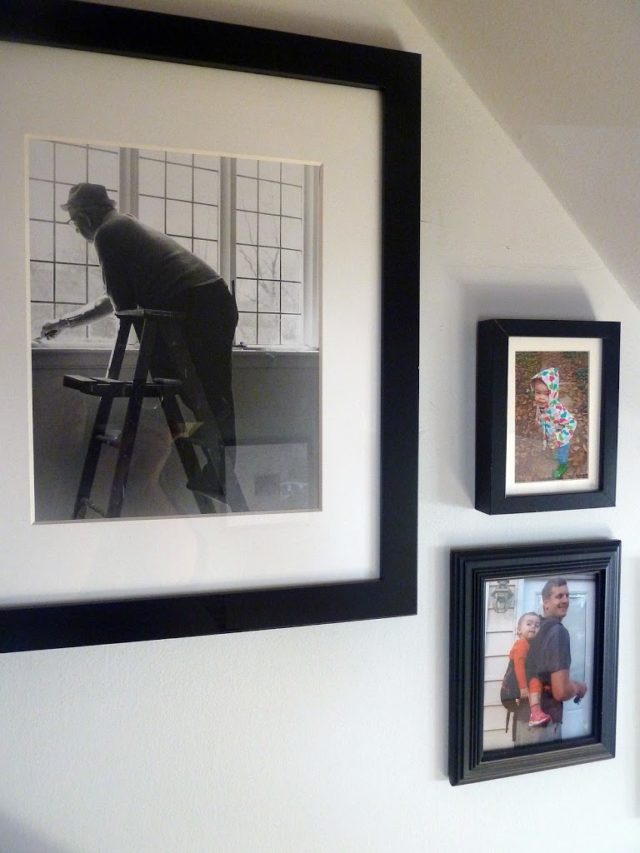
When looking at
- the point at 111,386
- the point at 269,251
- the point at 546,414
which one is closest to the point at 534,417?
the point at 546,414

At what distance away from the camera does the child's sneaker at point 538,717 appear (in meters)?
0.76

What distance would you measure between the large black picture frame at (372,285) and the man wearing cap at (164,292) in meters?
0.13

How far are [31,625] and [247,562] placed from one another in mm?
200

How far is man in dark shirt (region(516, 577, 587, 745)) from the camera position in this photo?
2.49 ft

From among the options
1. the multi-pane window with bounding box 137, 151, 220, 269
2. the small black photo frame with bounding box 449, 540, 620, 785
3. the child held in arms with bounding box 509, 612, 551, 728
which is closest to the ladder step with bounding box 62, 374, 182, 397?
the multi-pane window with bounding box 137, 151, 220, 269

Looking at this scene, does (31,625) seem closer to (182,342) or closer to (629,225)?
(182,342)

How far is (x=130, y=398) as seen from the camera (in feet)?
2.01

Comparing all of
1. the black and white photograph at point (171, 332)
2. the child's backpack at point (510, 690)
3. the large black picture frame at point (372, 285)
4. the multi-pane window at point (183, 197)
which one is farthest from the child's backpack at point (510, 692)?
the multi-pane window at point (183, 197)

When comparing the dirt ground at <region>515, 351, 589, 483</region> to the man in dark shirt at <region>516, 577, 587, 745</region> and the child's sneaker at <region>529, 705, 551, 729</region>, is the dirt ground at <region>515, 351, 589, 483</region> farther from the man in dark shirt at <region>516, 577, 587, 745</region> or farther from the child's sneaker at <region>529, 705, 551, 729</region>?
the child's sneaker at <region>529, 705, 551, 729</region>

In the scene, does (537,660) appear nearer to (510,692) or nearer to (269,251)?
(510,692)

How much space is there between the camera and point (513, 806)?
0.78 m

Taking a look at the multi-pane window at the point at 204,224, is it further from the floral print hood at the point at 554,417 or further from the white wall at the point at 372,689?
the floral print hood at the point at 554,417

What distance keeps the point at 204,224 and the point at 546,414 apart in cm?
41

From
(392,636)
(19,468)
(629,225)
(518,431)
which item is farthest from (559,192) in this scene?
(19,468)
